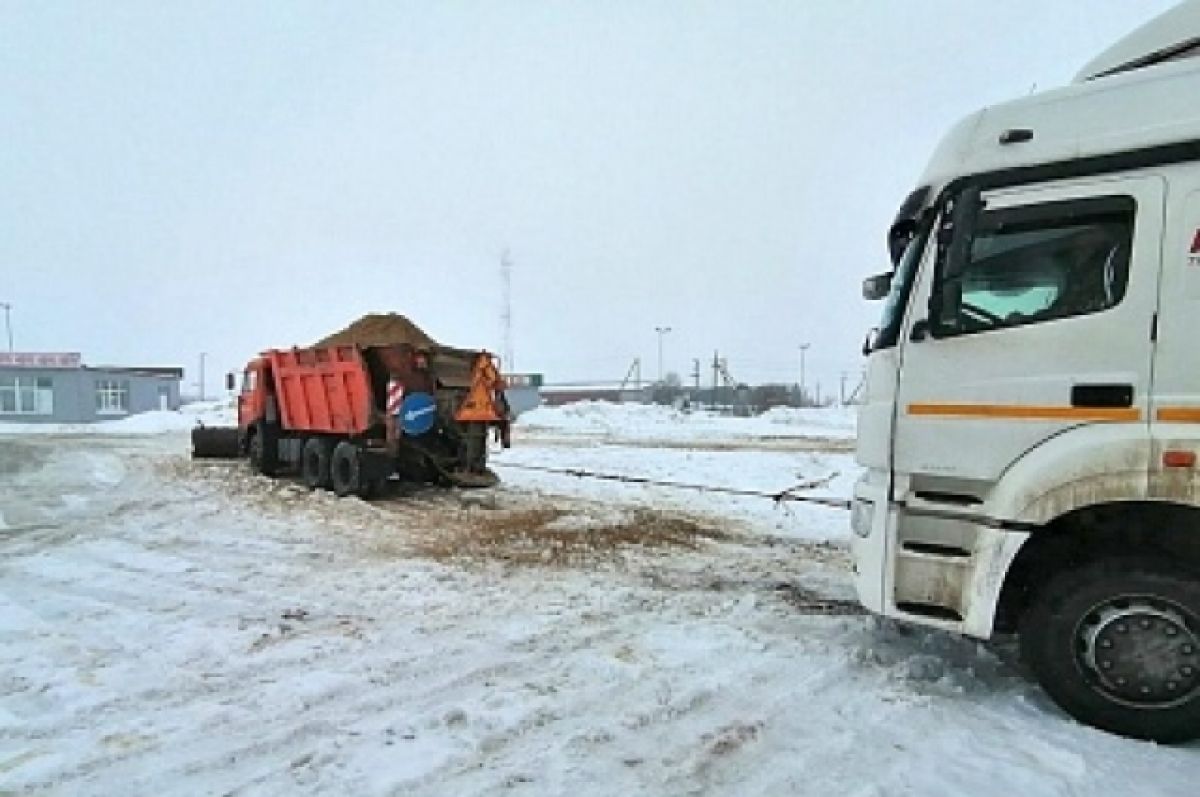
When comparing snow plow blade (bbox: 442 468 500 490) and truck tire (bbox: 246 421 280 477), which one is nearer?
snow plow blade (bbox: 442 468 500 490)

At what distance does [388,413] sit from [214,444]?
10.0 m

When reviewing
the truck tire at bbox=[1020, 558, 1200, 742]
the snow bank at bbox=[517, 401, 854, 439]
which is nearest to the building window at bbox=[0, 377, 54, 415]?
the snow bank at bbox=[517, 401, 854, 439]

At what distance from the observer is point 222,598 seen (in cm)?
596

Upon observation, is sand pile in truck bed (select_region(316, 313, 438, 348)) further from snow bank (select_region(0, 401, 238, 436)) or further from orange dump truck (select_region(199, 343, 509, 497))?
snow bank (select_region(0, 401, 238, 436))

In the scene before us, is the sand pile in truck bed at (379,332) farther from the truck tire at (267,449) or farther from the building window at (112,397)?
the building window at (112,397)

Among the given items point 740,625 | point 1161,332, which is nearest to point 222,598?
point 740,625

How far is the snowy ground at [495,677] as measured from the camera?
327 cm

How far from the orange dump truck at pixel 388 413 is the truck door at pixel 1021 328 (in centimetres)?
846

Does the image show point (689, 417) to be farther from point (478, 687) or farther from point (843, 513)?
point (478, 687)

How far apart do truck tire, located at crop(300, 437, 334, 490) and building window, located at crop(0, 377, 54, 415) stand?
44.4m

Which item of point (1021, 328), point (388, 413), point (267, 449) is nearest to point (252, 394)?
point (267, 449)

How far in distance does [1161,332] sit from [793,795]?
271 centimetres

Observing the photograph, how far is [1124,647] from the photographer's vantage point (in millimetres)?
3676

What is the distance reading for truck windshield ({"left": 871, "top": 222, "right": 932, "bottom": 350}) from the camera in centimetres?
427
